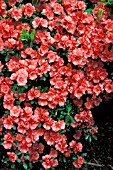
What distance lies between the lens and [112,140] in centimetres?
373

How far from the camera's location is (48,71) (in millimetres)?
3035

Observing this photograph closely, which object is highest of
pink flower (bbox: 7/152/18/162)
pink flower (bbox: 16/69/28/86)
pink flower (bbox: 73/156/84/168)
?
pink flower (bbox: 16/69/28/86)

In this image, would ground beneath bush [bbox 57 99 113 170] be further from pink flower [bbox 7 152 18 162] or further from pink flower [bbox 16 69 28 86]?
pink flower [bbox 16 69 28 86]

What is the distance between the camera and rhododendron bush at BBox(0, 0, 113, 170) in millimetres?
2945

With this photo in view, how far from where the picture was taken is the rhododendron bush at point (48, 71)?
295 cm

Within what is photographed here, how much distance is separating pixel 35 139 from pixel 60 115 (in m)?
0.29

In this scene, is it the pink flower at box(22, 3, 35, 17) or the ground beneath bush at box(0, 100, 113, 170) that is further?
the ground beneath bush at box(0, 100, 113, 170)

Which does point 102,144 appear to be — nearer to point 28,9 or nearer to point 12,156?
point 12,156

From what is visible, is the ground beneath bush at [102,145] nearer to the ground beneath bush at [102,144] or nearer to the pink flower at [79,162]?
the ground beneath bush at [102,144]

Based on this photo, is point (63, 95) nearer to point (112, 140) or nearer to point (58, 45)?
Result: point (58, 45)

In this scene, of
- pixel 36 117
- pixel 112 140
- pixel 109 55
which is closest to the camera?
pixel 36 117

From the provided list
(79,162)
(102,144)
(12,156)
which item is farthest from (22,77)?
(102,144)

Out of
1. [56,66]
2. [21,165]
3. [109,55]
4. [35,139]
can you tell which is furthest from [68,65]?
[21,165]

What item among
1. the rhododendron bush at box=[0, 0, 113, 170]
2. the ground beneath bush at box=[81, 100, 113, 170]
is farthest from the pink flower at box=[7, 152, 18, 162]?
the ground beneath bush at box=[81, 100, 113, 170]
